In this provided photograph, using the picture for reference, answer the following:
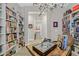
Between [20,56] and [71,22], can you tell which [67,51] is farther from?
[20,56]

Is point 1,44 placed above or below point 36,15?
below

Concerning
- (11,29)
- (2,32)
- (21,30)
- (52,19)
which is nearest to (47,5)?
(52,19)

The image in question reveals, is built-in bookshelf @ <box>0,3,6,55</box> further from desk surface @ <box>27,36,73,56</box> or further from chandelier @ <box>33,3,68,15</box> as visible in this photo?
chandelier @ <box>33,3,68,15</box>

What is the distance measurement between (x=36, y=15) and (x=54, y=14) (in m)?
0.31

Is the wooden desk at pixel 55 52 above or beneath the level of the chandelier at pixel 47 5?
beneath

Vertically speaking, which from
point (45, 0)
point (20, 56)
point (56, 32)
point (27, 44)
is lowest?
point (20, 56)

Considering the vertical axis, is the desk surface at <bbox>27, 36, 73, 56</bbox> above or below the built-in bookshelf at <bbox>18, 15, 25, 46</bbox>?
below

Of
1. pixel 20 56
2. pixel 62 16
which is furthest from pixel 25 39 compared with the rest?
pixel 62 16

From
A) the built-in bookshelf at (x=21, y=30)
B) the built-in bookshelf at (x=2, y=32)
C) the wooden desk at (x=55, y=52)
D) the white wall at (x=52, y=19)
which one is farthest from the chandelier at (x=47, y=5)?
the wooden desk at (x=55, y=52)

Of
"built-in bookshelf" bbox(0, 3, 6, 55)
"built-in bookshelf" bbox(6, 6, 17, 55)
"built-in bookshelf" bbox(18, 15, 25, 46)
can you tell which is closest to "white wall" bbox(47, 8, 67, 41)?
"built-in bookshelf" bbox(18, 15, 25, 46)

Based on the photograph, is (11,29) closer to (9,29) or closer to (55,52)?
(9,29)

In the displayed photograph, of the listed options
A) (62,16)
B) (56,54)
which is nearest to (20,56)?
(56,54)

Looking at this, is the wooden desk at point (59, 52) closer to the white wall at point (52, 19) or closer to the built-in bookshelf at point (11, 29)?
the white wall at point (52, 19)

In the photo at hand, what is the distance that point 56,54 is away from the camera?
2857 mm
